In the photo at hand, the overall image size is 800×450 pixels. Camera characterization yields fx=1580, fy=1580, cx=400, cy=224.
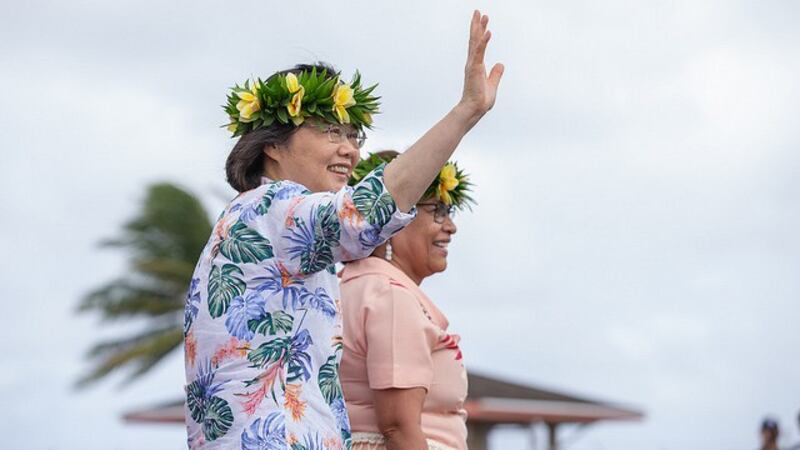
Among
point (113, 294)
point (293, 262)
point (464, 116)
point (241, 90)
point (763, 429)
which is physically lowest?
point (293, 262)

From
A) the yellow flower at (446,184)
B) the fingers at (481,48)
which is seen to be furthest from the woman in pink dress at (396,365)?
the fingers at (481,48)

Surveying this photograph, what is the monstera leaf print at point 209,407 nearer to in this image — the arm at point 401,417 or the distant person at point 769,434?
the arm at point 401,417

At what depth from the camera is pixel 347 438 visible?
4.02m

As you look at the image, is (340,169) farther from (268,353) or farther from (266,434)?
(266,434)

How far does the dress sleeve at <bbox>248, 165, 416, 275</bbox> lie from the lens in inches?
146

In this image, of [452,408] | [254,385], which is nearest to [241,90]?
[254,385]

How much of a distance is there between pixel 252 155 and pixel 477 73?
764mm

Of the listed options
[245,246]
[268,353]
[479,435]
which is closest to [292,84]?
[245,246]

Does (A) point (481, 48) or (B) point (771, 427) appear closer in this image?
(A) point (481, 48)

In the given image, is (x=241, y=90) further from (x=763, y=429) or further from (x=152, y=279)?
(x=152, y=279)

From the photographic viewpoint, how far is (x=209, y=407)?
154 inches

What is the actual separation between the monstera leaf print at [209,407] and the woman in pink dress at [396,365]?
0.99 metres

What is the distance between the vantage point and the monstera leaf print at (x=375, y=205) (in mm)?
3703

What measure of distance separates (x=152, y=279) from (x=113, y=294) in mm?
646
